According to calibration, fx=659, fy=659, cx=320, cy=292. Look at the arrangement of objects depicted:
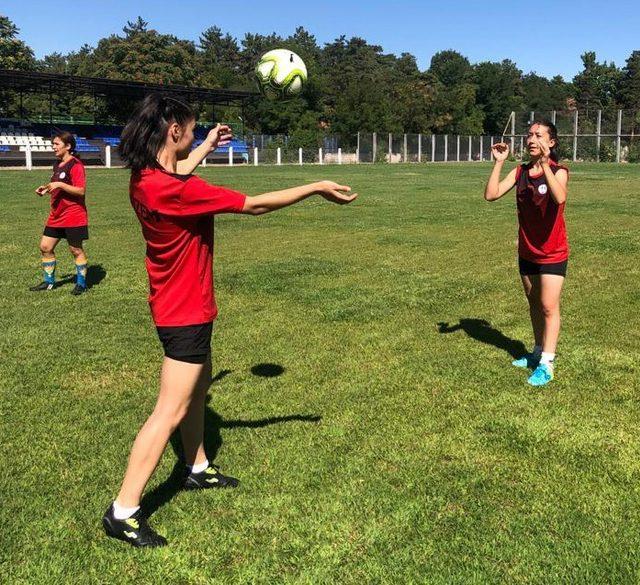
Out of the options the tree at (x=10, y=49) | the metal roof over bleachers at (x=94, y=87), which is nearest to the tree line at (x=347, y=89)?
the tree at (x=10, y=49)

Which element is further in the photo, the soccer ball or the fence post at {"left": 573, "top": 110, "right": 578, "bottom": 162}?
the fence post at {"left": 573, "top": 110, "right": 578, "bottom": 162}

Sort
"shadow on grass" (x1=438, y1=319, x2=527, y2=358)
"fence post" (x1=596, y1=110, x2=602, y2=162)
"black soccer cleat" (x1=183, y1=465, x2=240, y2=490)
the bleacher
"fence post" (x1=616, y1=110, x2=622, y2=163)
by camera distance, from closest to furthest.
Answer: "black soccer cleat" (x1=183, y1=465, x2=240, y2=490)
"shadow on grass" (x1=438, y1=319, x2=527, y2=358)
the bleacher
"fence post" (x1=616, y1=110, x2=622, y2=163)
"fence post" (x1=596, y1=110, x2=602, y2=162)

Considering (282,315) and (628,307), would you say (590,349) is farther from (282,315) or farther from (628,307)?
(282,315)

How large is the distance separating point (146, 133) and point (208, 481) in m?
2.00

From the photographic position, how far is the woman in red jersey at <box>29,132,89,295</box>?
28.4ft

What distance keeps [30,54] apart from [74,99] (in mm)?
6620

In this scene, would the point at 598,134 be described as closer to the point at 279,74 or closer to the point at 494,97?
the point at 494,97

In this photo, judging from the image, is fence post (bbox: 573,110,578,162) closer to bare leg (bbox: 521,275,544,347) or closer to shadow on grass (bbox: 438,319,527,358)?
shadow on grass (bbox: 438,319,527,358)

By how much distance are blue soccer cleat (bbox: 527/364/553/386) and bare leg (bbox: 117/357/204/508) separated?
3.15 metres

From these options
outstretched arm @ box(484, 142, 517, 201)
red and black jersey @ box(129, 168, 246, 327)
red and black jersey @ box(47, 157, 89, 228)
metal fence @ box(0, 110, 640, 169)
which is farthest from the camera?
metal fence @ box(0, 110, 640, 169)

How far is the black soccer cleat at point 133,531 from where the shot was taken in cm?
331

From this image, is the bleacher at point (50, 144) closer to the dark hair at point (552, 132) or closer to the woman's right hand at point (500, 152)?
the woman's right hand at point (500, 152)

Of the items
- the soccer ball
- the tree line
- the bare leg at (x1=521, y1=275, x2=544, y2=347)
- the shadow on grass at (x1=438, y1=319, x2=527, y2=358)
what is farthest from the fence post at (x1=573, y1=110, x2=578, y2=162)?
the bare leg at (x1=521, y1=275, x2=544, y2=347)

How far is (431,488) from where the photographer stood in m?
3.81
